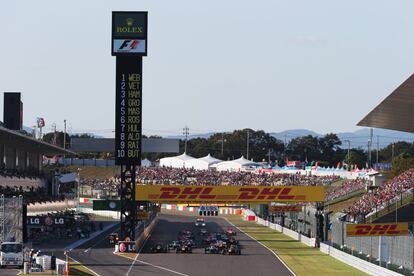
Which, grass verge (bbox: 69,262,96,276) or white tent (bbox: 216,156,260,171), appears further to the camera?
white tent (bbox: 216,156,260,171)

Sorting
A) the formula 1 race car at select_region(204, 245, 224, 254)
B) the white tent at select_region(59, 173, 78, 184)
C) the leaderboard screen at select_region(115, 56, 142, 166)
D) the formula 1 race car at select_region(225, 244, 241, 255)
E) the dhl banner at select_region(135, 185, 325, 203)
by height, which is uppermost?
the leaderboard screen at select_region(115, 56, 142, 166)

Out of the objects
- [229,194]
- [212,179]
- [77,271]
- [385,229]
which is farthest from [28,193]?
[385,229]

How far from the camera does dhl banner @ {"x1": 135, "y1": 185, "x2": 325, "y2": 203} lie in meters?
74.9

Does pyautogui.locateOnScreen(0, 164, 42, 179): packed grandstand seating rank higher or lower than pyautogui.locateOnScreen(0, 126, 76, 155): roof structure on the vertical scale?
lower

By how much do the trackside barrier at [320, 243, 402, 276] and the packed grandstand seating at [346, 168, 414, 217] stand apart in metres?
11.7

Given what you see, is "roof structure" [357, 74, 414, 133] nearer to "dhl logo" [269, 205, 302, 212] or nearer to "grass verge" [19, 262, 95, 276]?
"dhl logo" [269, 205, 302, 212]

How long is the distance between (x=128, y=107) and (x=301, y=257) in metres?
16.3

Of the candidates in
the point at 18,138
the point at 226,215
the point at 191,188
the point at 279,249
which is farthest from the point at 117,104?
the point at 226,215

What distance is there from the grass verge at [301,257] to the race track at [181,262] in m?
0.93

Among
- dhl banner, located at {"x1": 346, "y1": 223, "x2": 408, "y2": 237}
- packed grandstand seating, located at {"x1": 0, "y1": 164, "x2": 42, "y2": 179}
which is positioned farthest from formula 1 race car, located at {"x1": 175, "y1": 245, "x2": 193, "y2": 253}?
dhl banner, located at {"x1": 346, "y1": 223, "x2": 408, "y2": 237}

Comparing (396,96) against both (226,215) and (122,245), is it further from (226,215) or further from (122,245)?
(226,215)

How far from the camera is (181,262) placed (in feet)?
193

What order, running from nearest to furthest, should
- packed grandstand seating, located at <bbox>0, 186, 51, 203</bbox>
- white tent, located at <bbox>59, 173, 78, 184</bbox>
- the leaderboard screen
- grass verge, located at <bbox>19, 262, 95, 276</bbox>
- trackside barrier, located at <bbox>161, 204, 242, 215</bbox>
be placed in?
1. grass verge, located at <bbox>19, 262, 95, 276</bbox>
2. the leaderboard screen
3. packed grandstand seating, located at <bbox>0, 186, 51, 203</bbox>
4. white tent, located at <bbox>59, 173, 78, 184</bbox>
5. trackside barrier, located at <bbox>161, 204, 242, 215</bbox>

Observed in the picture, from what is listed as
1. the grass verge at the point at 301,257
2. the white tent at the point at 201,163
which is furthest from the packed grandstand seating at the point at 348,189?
the white tent at the point at 201,163
